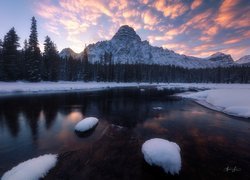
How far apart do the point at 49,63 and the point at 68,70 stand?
23.4 meters

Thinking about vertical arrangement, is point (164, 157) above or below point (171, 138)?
above

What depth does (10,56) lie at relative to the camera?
45.0 meters

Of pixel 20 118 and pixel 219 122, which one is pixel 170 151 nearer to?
pixel 219 122

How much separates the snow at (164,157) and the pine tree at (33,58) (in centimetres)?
4688

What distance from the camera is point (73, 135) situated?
36.8 ft

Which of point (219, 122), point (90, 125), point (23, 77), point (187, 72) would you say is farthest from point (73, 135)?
point (187, 72)

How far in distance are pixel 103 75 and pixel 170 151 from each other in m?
79.7

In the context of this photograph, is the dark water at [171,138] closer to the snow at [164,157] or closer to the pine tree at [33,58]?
the snow at [164,157]

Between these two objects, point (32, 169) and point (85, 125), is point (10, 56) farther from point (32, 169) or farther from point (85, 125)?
point (32, 169)

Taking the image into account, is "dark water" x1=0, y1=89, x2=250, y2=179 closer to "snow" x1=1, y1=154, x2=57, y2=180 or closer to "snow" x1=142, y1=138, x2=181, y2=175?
"snow" x1=142, y1=138, x2=181, y2=175

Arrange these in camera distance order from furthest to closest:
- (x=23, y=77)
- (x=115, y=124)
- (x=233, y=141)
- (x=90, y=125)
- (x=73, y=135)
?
1. (x=23, y=77)
2. (x=115, y=124)
3. (x=90, y=125)
4. (x=73, y=135)
5. (x=233, y=141)

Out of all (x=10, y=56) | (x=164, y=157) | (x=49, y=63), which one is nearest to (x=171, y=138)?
(x=164, y=157)

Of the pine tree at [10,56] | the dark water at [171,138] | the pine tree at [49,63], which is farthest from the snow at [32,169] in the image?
the pine tree at [49,63]

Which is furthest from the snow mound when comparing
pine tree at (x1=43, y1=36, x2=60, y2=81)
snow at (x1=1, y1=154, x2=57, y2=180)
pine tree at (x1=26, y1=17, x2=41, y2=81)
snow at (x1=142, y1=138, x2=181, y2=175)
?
pine tree at (x1=43, y1=36, x2=60, y2=81)
